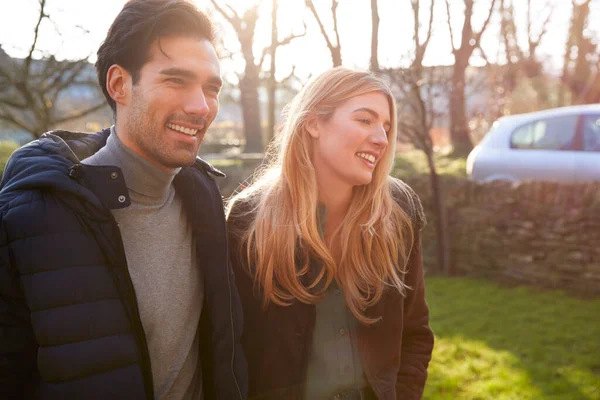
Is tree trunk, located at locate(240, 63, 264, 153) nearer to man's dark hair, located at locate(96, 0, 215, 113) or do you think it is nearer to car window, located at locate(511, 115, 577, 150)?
car window, located at locate(511, 115, 577, 150)

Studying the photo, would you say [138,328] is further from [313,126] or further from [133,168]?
[313,126]

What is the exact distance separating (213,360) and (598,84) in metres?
16.9

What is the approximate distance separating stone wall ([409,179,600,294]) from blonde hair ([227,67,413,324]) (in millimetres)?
4440

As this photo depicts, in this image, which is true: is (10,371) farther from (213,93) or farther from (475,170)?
(475,170)

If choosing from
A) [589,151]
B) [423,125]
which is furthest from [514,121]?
[423,125]

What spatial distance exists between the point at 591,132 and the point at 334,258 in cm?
619

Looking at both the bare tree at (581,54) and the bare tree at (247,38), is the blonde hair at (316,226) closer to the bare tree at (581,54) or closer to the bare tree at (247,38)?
the bare tree at (247,38)

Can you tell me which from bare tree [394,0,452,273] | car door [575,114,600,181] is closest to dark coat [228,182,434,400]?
Result: bare tree [394,0,452,273]

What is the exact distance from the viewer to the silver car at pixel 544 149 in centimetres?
704

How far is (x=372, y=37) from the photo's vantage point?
6559 mm

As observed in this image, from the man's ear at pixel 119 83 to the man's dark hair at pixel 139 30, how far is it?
0.02 metres

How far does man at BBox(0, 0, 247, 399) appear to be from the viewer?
141 centimetres

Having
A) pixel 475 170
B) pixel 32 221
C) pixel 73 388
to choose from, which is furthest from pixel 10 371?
pixel 475 170

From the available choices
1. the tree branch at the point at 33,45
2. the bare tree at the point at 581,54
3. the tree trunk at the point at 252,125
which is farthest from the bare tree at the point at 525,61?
the tree branch at the point at 33,45
